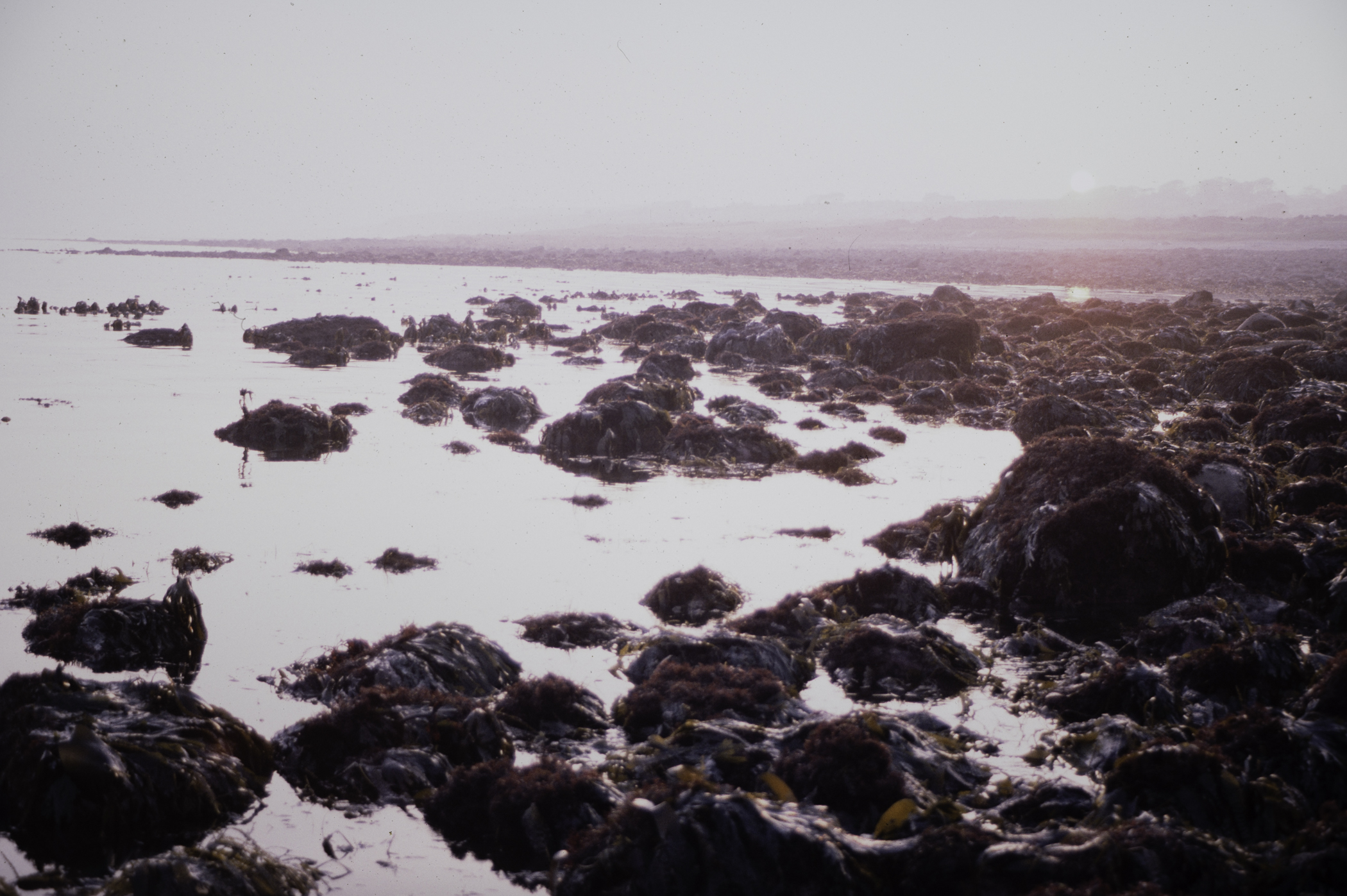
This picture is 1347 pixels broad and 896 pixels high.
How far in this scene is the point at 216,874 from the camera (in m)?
5.36

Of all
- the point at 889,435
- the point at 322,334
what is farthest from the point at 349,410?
the point at 322,334

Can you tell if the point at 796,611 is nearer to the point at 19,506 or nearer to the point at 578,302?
the point at 19,506

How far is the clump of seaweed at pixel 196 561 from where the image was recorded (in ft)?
34.8

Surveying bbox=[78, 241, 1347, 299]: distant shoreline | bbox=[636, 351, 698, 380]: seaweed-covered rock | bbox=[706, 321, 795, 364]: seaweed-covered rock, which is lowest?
bbox=[636, 351, 698, 380]: seaweed-covered rock

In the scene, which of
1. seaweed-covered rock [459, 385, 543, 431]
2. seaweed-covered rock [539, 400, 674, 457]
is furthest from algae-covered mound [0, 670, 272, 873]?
seaweed-covered rock [459, 385, 543, 431]

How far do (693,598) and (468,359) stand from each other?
2045 cm

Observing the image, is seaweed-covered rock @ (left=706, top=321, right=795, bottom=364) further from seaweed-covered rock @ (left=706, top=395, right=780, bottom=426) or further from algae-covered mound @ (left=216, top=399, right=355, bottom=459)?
algae-covered mound @ (left=216, top=399, right=355, bottom=459)

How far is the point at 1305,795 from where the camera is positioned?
598 centimetres

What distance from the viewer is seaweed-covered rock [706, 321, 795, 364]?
32375mm

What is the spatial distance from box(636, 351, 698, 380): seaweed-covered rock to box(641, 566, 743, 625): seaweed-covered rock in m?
16.2

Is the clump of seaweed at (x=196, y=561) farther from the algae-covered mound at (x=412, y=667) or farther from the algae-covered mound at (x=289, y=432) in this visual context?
the algae-covered mound at (x=289, y=432)

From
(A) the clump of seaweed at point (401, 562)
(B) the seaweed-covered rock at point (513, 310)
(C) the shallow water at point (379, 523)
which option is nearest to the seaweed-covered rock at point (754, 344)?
(C) the shallow water at point (379, 523)

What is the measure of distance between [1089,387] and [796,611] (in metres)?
17.9

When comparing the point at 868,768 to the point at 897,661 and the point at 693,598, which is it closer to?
the point at 897,661
